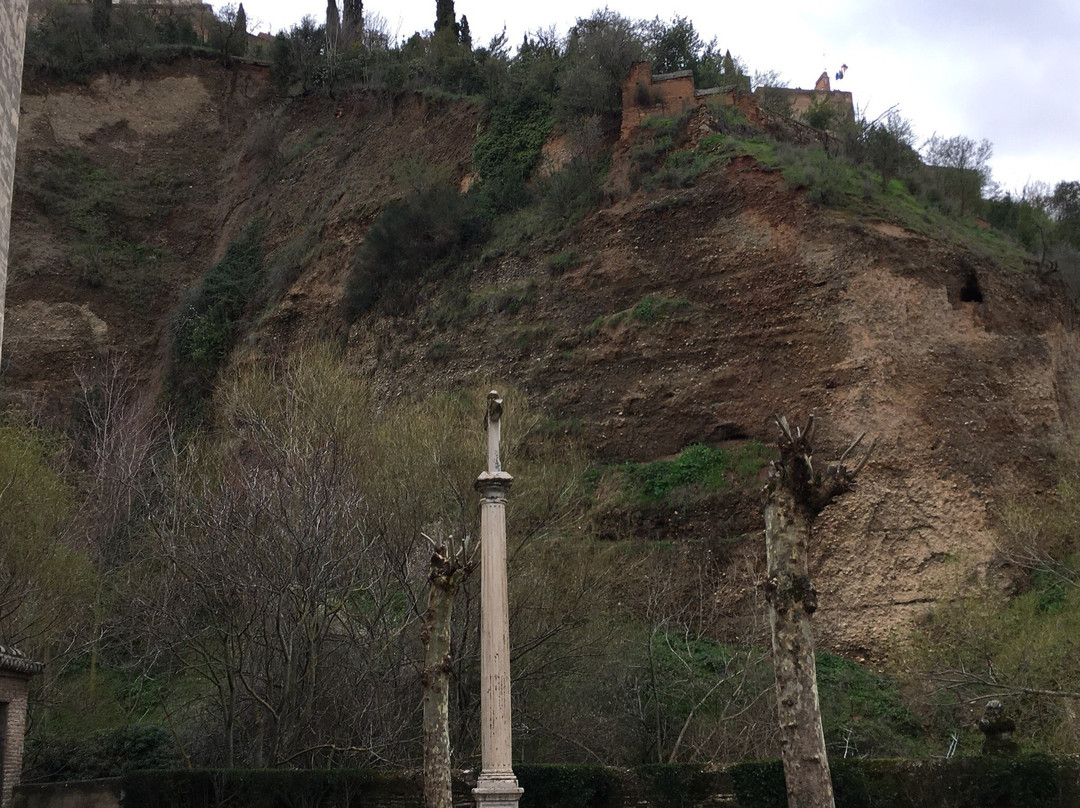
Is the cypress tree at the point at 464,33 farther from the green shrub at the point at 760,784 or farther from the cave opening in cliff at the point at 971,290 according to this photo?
the green shrub at the point at 760,784

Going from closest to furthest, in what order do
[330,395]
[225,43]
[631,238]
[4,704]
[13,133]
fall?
[13,133], [4,704], [330,395], [631,238], [225,43]

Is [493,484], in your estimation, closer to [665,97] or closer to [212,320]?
[665,97]

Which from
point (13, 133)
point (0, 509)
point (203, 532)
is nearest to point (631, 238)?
point (203, 532)

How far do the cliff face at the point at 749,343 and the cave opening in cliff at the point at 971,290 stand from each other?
51 millimetres

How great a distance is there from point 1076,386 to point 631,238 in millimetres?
11228

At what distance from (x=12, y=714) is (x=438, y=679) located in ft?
23.7

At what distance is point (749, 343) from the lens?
97.5ft

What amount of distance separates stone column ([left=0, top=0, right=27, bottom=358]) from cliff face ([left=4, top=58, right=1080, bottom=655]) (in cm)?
1920

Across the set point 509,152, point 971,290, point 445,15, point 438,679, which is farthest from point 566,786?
point 445,15

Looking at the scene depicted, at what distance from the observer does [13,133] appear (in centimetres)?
1065

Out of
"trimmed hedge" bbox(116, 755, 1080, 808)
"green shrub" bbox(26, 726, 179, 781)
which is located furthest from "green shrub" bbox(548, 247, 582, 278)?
"trimmed hedge" bbox(116, 755, 1080, 808)

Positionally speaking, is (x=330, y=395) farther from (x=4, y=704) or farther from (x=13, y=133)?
(x=13, y=133)

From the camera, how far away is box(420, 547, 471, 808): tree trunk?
535 inches

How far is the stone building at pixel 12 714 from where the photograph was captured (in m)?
17.1
